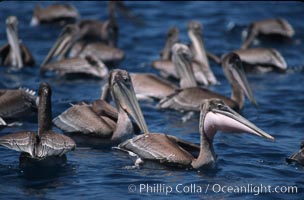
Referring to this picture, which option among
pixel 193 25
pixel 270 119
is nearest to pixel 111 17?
pixel 193 25

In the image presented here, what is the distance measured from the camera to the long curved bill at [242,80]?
1252 centimetres

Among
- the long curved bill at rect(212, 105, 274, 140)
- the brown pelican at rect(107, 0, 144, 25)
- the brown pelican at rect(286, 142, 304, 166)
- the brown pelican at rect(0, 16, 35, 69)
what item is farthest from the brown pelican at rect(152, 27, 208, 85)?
the long curved bill at rect(212, 105, 274, 140)

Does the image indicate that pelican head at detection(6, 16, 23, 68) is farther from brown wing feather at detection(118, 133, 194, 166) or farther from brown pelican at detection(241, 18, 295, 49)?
brown wing feather at detection(118, 133, 194, 166)

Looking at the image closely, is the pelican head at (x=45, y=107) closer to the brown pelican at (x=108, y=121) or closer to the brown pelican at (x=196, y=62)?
the brown pelican at (x=108, y=121)

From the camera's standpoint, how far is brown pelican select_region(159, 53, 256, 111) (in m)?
12.1

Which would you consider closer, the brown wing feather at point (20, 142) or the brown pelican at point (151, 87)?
the brown wing feather at point (20, 142)

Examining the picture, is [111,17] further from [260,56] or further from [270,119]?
[270,119]

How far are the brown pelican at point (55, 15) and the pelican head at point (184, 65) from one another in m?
5.42

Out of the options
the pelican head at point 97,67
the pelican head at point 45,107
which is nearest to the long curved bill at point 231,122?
the pelican head at point 45,107

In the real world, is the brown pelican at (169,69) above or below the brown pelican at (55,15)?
below

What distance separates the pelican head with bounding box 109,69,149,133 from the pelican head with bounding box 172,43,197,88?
3.06 m

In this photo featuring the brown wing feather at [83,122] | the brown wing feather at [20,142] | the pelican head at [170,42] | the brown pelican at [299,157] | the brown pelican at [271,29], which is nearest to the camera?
the brown wing feather at [20,142]

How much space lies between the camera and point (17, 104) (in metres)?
11.2

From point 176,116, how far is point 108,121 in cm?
198
